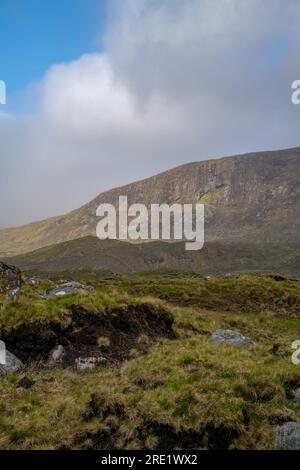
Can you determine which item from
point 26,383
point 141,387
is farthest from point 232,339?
point 26,383

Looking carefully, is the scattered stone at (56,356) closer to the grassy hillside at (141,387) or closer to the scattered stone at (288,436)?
the grassy hillside at (141,387)

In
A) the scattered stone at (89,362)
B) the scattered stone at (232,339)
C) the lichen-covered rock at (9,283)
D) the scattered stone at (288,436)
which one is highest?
the lichen-covered rock at (9,283)

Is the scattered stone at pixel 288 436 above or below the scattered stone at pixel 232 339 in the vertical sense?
above

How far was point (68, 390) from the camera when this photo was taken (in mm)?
15961

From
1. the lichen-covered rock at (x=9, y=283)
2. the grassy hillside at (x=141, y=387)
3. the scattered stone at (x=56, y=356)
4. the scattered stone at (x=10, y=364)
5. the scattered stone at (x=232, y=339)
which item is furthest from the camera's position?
the lichen-covered rock at (x=9, y=283)

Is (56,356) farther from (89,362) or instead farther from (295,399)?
(295,399)

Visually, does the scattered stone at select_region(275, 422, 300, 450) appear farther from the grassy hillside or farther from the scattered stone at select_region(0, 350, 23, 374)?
the scattered stone at select_region(0, 350, 23, 374)

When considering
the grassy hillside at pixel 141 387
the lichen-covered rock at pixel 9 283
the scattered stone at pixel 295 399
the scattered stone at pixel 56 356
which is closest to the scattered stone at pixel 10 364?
the grassy hillside at pixel 141 387

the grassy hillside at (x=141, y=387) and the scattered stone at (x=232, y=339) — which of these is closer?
the grassy hillside at (x=141, y=387)

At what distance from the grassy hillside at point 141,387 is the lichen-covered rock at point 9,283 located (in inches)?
222

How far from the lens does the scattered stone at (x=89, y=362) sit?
61.9 ft

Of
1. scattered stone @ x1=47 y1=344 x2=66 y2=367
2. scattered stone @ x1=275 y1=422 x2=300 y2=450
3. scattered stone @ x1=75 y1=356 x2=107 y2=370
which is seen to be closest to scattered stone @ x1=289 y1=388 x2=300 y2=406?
scattered stone @ x1=275 y1=422 x2=300 y2=450

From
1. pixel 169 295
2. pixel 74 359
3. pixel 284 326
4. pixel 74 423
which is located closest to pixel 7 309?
pixel 74 359

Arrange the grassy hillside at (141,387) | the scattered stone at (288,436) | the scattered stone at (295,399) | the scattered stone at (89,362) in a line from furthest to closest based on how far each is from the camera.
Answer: the scattered stone at (89,362) < the scattered stone at (295,399) < the grassy hillside at (141,387) < the scattered stone at (288,436)
